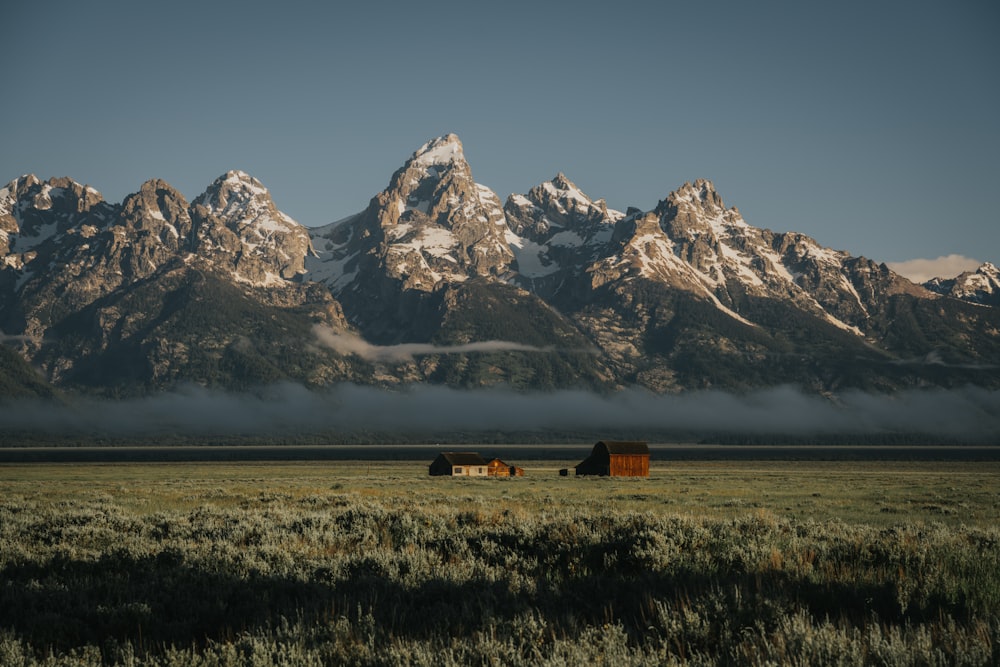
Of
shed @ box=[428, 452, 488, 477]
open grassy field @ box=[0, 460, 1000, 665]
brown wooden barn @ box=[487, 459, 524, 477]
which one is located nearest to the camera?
open grassy field @ box=[0, 460, 1000, 665]

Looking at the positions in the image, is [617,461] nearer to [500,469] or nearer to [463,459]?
[500,469]

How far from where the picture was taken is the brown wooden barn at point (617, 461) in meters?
92.6

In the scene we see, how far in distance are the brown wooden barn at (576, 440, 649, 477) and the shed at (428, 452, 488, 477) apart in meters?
12.2

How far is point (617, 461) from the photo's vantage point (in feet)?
306

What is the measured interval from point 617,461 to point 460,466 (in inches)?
727

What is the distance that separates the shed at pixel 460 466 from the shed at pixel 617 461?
12.2 m

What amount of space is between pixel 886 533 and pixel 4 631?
1866cm

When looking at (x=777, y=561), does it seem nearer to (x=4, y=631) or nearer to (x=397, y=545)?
(x=397, y=545)

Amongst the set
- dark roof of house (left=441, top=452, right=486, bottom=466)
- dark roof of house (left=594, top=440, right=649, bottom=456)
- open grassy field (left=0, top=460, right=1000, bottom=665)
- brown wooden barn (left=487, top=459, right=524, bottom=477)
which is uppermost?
open grassy field (left=0, top=460, right=1000, bottom=665)

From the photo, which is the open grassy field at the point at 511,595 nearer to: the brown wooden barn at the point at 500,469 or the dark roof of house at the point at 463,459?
the dark roof of house at the point at 463,459

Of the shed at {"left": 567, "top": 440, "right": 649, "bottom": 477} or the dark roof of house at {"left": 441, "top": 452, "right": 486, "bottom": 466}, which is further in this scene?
the dark roof of house at {"left": 441, "top": 452, "right": 486, "bottom": 466}

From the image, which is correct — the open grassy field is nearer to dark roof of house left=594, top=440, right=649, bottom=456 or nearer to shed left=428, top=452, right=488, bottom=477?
dark roof of house left=594, top=440, right=649, bottom=456

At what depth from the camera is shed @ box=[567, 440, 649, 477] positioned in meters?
92.6

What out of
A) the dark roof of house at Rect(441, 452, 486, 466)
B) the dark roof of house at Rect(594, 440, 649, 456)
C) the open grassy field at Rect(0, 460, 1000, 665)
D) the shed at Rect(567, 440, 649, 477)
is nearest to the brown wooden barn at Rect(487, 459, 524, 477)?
the dark roof of house at Rect(441, 452, 486, 466)
